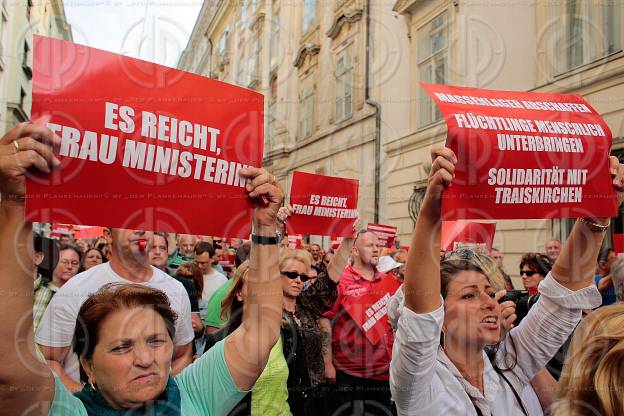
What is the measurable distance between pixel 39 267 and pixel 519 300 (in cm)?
323

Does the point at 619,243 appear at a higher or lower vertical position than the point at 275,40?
lower

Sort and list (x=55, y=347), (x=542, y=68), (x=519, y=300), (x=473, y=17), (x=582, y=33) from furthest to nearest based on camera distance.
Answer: (x=473, y=17)
(x=542, y=68)
(x=582, y=33)
(x=519, y=300)
(x=55, y=347)

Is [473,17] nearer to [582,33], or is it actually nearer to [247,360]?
[582,33]

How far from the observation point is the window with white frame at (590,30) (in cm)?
731

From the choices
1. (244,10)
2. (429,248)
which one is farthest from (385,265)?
(244,10)

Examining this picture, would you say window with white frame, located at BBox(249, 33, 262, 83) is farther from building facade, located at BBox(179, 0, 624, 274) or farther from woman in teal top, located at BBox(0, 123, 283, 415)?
woman in teal top, located at BBox(0, 123, 283, 415)

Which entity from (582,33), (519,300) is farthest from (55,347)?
(582,33)

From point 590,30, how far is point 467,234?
4.40 meters

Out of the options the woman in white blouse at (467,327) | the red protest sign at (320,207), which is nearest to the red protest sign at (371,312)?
the red protest sign at (320,207)

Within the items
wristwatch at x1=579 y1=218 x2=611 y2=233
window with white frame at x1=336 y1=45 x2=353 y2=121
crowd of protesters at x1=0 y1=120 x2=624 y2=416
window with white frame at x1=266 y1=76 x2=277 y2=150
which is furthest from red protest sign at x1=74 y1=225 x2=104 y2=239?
window with white frame at x1=266 y1=76 x2=277 y2=150

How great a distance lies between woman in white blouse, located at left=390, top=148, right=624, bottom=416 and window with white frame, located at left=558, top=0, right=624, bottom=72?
609cm

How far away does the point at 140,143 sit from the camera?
1692mm

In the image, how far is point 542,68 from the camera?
840 centimetres

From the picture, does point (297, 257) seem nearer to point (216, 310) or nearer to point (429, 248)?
point (216, 310)
